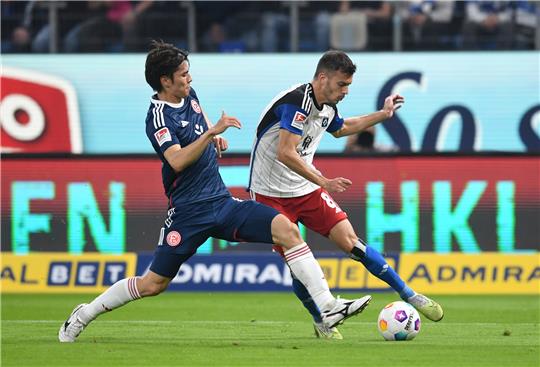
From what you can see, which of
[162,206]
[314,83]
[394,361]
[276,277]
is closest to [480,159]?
[276,277]

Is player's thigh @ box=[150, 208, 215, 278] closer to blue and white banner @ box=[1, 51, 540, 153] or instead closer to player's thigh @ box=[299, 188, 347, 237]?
player's thigh @ box=[299, 188, 347, 237]

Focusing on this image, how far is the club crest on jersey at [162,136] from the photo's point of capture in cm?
941

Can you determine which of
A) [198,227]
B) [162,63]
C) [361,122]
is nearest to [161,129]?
[162,63]

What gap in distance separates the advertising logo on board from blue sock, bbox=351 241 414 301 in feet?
31.1

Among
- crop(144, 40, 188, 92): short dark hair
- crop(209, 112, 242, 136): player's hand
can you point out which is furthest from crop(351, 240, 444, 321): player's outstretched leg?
crop(144, 40, 188, 92): short dark hair

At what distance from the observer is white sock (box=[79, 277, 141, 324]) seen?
9634 millimetres

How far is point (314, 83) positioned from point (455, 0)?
29.6ft

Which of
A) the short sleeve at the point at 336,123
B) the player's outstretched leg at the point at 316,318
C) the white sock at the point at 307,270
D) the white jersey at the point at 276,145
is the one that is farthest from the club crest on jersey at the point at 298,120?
the player's outstretched leg at the point at 316,318

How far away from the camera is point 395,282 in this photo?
10.4m

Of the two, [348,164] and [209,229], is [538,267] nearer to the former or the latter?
[348,164]

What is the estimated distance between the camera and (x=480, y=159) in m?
16.1

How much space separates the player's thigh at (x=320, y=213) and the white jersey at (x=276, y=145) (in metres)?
0.09

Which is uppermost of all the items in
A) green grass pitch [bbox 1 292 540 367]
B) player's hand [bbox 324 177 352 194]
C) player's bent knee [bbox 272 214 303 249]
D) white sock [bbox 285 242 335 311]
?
player's hand [bbox 324 177 352 194]

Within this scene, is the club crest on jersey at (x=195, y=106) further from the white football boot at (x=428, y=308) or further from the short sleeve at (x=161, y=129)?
the white football boot at (x=428, y=308)
